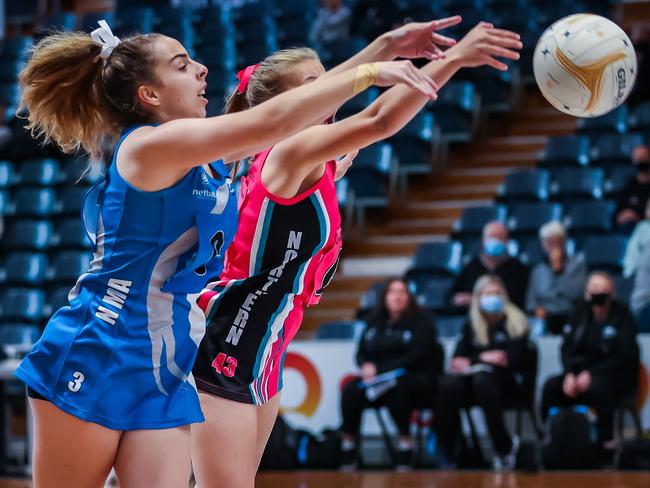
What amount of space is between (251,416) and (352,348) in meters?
5.26

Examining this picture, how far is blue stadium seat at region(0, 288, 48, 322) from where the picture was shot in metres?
10.8

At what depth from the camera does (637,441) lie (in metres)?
7.55

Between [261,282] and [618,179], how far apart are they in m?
7.22

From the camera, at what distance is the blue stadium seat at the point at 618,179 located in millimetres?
9953

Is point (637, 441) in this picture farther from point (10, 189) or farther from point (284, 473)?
point (10, 189)

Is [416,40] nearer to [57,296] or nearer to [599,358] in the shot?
[599,358]

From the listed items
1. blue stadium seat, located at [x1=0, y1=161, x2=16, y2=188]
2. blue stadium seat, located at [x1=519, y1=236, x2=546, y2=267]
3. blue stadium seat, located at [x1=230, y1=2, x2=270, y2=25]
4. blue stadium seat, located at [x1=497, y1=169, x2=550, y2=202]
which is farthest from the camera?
blue stadium seat, located at [x1=230, y1=2, x2=270, y2=25]

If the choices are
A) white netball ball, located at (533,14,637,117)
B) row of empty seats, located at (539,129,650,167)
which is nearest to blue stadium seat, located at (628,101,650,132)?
row of empty seats, located at (539,129,650,167)

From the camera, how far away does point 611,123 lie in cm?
1089

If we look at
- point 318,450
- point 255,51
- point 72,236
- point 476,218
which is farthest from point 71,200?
point 318,450

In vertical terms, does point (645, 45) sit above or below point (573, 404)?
above

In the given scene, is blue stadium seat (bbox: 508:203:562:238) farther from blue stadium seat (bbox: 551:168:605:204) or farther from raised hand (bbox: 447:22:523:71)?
raised hand (bbox: 447:22:523:71)

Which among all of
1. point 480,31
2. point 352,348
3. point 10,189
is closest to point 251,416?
point 480,31

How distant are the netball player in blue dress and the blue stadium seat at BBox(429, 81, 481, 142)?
883 centimetres
